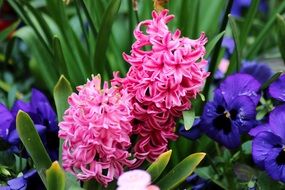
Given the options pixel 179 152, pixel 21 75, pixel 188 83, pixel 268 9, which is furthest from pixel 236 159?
pixel 268 9

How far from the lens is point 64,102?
1.12 metres

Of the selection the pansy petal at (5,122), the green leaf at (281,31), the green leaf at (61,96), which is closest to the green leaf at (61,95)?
the green leaf at (61,96)

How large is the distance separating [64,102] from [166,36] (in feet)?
0.79

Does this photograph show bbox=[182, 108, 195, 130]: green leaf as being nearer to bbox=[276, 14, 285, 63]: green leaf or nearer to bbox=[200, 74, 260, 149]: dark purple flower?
bbox=[200, 74, 260, 149]: dark purple flower

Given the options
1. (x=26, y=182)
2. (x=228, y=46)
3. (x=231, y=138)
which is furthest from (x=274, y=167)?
(x=228, y=46)

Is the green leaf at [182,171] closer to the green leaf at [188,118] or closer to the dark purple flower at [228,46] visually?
the green leaf at [188,118]

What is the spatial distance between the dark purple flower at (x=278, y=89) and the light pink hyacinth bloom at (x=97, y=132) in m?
0.33

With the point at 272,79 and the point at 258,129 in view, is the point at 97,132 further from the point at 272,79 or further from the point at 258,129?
the point at 272,79

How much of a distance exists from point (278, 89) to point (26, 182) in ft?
1.70

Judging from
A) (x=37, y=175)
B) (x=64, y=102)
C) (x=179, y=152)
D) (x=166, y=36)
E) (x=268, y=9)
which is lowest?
(x=268, y=9)

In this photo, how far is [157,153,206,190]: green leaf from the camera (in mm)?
1006

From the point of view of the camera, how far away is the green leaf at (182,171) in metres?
1.01

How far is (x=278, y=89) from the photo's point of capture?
3.90ft

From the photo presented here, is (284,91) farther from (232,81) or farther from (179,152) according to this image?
(179,152)
